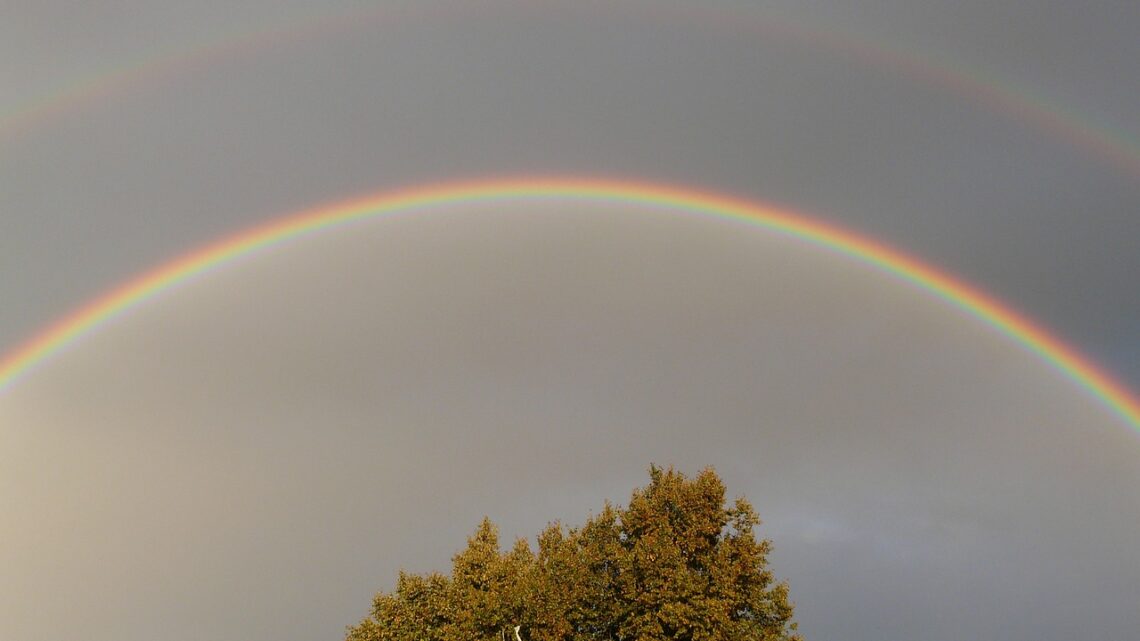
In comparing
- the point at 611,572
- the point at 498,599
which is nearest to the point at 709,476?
the point at 611,572

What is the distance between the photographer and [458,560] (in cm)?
4788

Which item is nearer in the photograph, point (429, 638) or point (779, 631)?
point (779, 631)

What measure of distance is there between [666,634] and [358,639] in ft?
48.1

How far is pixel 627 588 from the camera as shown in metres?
43.4

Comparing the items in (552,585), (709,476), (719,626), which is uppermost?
(709,476)

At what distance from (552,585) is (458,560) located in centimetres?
522

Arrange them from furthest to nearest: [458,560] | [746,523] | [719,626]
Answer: [458,560], [746,523], [719,626]

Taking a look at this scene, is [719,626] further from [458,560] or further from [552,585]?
[458,560]

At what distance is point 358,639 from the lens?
47.0 m

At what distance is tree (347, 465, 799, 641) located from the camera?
137ft

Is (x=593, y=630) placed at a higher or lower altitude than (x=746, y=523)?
lower

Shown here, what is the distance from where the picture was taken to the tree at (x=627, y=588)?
41875 mm

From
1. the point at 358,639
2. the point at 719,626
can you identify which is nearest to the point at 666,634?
the point at 719,626

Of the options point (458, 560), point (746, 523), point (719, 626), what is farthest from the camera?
point (458, 560)
